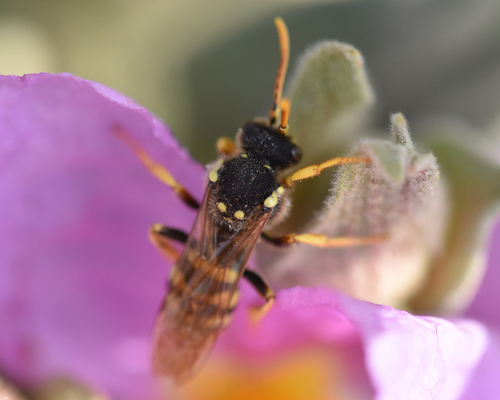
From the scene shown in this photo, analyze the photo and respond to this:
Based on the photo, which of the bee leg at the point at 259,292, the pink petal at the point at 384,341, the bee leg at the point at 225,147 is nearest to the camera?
the pink petal at the point at 384,341

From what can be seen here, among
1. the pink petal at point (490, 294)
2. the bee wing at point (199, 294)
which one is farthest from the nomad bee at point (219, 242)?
the pink petal at point (490, 294)

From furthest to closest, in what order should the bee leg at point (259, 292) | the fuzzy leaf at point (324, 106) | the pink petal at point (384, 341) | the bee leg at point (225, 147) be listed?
the bee leg at point (225, 147), the bee leg at point (259, 292), the fuzzy leaf at point (324, 106), the pink petal at point (384, 341)

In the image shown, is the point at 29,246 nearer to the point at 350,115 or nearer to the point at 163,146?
the point at 163,146

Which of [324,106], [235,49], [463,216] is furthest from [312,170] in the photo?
[235,49]

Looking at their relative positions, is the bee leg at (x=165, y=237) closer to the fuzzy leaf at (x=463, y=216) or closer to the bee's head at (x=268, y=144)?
the bee's head at (x=268, y=144)

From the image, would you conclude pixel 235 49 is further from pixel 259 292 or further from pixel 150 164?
pixel 259 292

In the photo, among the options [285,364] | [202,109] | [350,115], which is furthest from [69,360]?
[350,115]

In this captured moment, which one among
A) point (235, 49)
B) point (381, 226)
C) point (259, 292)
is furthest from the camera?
point (235, 49)
